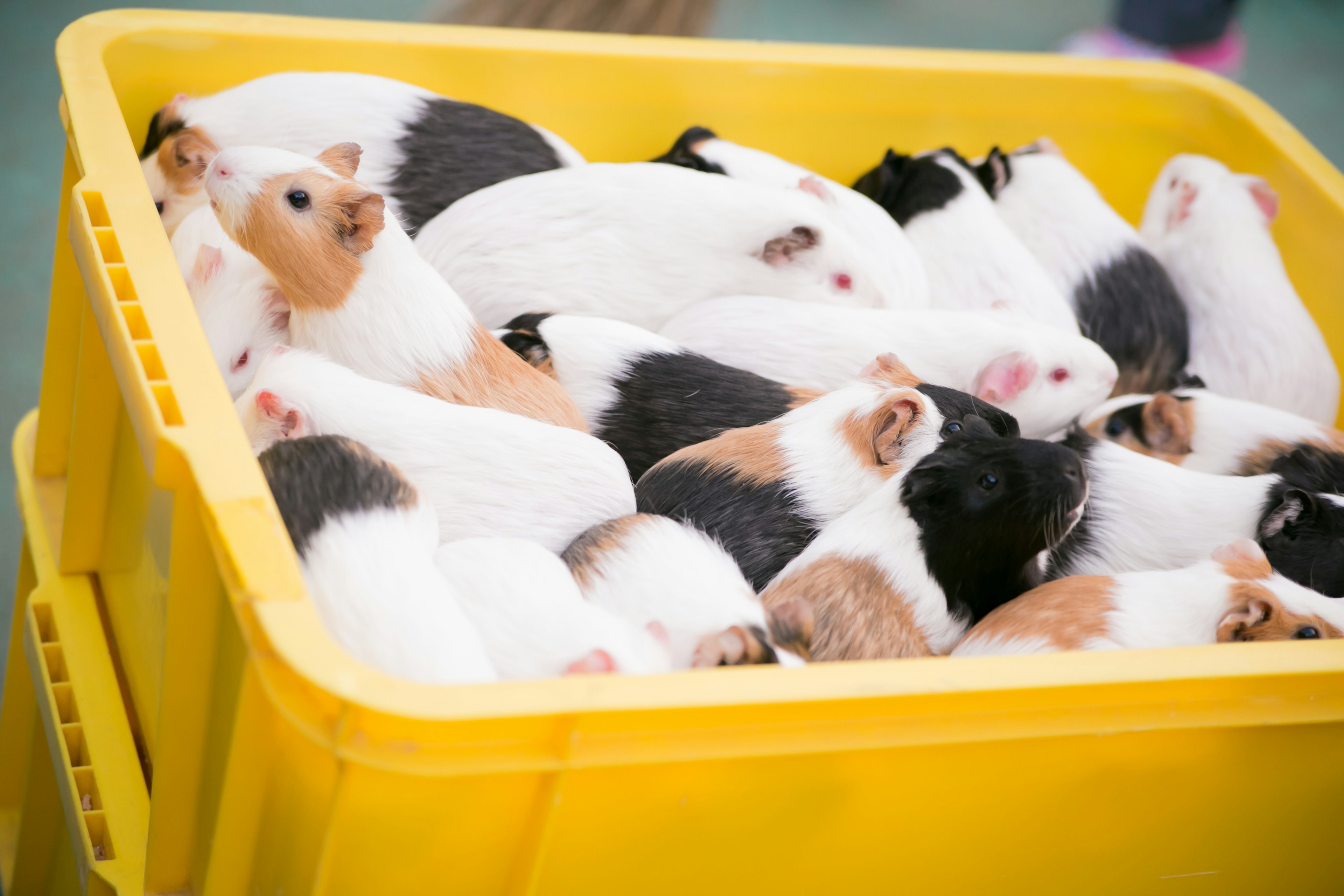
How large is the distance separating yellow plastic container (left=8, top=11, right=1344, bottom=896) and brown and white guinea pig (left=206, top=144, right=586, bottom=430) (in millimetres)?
110

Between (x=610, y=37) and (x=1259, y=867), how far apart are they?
139cm

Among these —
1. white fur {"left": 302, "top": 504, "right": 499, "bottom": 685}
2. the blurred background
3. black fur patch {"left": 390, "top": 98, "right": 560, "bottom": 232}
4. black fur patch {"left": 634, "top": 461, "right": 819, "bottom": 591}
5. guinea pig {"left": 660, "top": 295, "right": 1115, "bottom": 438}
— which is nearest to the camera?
white fur {"left": 302, "top": 504, "right": 499, "bottom": 685}

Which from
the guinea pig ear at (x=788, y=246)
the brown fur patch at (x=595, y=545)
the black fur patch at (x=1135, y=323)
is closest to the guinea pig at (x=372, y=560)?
the brown fur patch at (x=595, y=545)

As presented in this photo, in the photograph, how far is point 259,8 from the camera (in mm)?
3621

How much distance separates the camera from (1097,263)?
1.69 m

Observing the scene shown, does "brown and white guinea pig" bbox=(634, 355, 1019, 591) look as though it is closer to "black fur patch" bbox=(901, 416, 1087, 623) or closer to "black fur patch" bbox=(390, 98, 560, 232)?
"black fur patch" bbox=(901, 416, 1087, 623)

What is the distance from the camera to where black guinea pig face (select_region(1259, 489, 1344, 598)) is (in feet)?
4.00

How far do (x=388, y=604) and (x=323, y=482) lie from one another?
0.14m

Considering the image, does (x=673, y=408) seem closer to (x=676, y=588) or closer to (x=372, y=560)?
(x=676, y=588)

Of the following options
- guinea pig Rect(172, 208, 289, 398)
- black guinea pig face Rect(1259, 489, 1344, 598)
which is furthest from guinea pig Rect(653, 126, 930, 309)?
guinea pig Rect(172, 208, 289, 398)

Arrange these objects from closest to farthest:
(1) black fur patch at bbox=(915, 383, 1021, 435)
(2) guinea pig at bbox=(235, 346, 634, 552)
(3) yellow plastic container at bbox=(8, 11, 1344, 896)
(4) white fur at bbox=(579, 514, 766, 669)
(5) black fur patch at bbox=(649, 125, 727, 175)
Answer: (3) yellow plastic container at bbox=(8, 11, 1344, 896)
(4) white fur at bbox=(579, 514, 766, 669)
(2) guinea pig at bbox=(235, 346, 634, 552)
(1) black fur patch at bbox=(915, 383, 1021, 435)
(5) black fur patch at bbox=(649, 125, 727, 175)

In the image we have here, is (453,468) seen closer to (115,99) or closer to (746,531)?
(746,531)

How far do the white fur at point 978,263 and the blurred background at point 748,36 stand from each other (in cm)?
62

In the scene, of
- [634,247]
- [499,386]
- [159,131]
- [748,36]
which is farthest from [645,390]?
[748,36]
